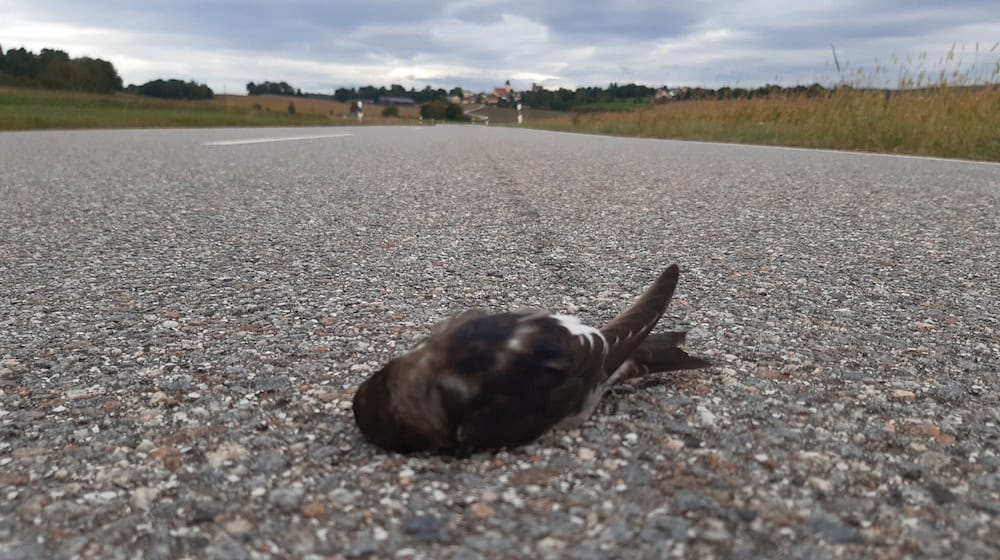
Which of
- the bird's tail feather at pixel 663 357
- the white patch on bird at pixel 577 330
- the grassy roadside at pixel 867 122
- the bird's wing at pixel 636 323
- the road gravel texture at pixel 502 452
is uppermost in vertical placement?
the grassy roadside at pixel 867 122

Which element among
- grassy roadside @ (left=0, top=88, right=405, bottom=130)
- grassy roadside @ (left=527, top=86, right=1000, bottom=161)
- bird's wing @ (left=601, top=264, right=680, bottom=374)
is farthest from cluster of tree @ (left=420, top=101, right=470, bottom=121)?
bird's wing @ (left=601, top=264, right=680, bottom=374)

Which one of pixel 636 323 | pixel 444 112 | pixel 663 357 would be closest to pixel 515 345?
pixel 636 323

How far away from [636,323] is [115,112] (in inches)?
1051

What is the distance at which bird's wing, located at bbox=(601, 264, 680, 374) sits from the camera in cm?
188

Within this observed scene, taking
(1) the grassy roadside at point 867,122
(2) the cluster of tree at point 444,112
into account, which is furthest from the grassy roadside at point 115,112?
(2) the cluster of tree at point 444,112

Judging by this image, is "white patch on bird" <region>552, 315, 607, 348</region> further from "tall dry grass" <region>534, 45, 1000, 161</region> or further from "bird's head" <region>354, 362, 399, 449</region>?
"tall dry grass" <region>534, 45, 1000, 161</region>

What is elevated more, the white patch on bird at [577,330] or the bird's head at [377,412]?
the white patch on bird at [577,330]

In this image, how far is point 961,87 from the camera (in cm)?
1207

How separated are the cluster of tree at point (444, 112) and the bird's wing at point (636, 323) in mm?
69898

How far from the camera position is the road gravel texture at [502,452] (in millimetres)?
1392

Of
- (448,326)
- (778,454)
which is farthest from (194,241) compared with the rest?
(778,454)

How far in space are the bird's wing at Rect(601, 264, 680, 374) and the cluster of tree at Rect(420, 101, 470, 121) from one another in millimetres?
69898

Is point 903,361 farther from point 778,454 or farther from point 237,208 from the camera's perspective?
point 237,208

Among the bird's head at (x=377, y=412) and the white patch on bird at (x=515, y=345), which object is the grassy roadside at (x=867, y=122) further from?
the bird's head at (x=377, y=412)
